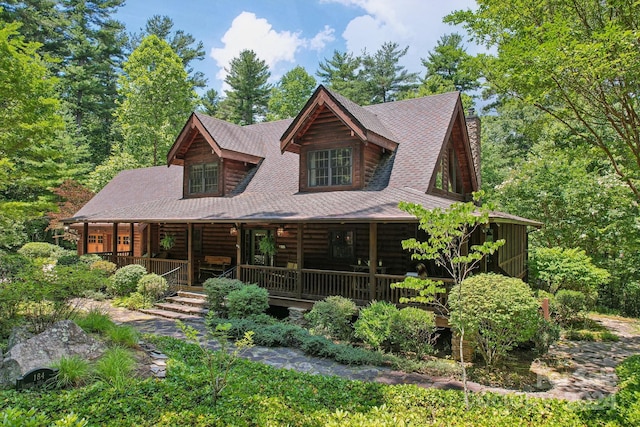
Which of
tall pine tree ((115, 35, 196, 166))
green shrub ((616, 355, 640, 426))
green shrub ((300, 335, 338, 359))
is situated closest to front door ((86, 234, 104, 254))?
tall pine tree ((115, 35, 196, 166))

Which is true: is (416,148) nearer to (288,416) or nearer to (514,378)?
(514,378)

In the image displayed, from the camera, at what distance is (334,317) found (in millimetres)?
10500

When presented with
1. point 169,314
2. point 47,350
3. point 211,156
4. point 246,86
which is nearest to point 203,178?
point 211,156

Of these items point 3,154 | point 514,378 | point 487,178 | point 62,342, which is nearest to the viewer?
point 62,342

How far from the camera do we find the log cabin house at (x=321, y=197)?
1234cm

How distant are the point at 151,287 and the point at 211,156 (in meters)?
6.42

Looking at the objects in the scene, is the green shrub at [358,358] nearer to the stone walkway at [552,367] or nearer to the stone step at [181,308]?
the stone walkway at [552,367]

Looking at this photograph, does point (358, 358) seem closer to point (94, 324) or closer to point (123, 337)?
point (123, 337)

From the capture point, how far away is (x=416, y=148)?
14.6 meters

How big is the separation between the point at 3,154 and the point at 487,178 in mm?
28738

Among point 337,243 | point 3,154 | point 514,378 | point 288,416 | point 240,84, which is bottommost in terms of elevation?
point 514,378

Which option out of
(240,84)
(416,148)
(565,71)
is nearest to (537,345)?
(565,71)

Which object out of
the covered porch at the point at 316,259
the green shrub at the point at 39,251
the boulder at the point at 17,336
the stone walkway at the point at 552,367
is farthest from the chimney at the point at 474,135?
the green shrub at the point at 39,251

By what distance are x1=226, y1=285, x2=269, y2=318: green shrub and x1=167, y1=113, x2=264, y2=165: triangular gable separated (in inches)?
282
